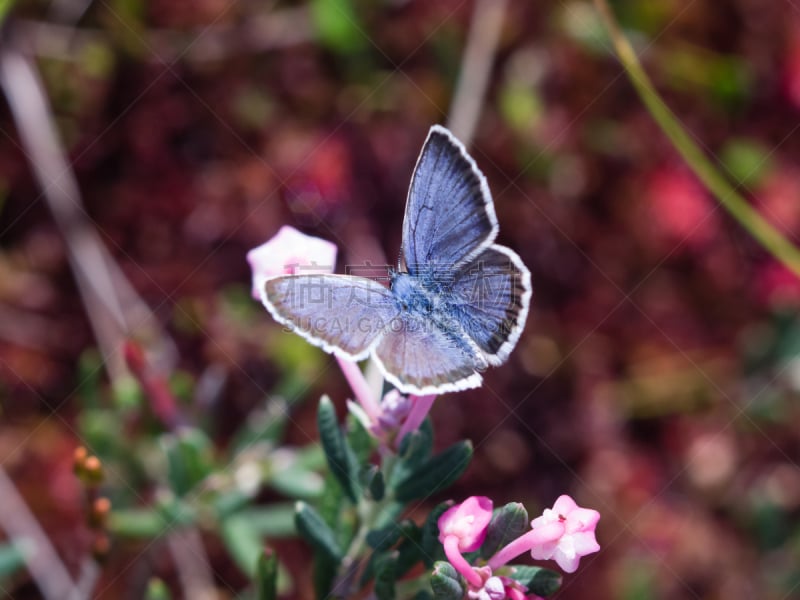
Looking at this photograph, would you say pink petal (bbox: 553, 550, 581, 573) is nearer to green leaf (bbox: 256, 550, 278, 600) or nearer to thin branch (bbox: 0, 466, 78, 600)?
green leaf (bbox: 256, 550, 278, 600)

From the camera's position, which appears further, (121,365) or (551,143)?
(551,143)

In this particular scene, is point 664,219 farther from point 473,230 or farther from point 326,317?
point 326,317

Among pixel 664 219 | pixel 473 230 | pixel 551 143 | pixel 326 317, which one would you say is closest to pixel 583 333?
pixel 664 219

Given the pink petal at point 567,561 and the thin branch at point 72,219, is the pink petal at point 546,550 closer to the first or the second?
the pink petal at point 567,561

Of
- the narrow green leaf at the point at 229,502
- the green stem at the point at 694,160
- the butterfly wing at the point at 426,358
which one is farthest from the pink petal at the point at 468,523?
the green stem at the point at 694,160

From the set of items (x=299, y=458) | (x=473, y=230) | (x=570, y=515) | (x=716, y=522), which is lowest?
(x=716, y=522)

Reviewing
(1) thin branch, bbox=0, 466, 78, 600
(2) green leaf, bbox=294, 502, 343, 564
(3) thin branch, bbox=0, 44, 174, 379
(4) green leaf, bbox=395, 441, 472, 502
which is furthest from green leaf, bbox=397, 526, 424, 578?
(3) thin branch, bbox=0, 44, 174, 379
